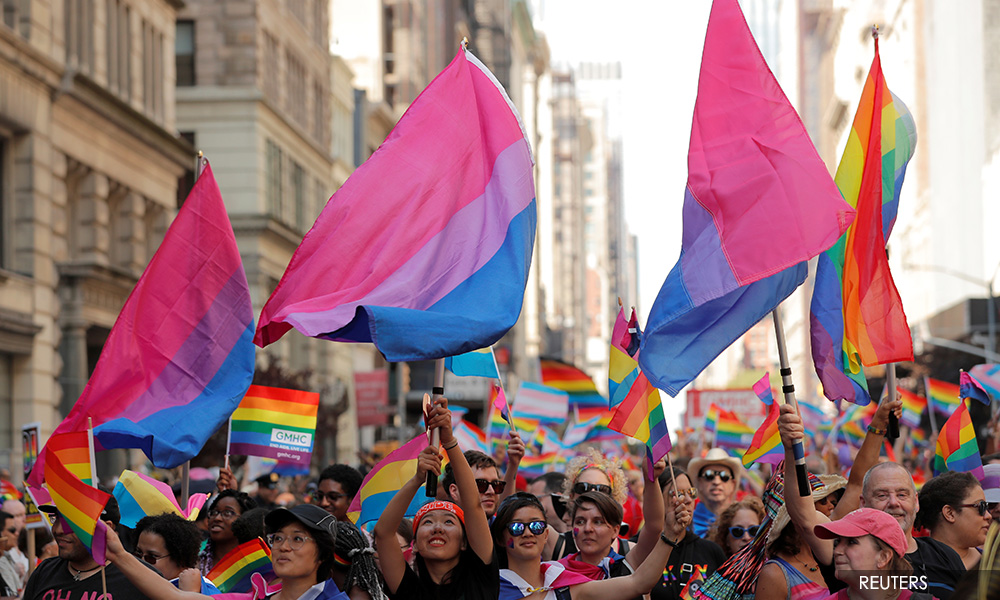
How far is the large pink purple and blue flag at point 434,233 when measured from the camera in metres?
7.36

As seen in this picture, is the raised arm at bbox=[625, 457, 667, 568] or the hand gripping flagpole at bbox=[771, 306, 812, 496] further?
the raised arm at bbox=[625, 457, 667, 568]

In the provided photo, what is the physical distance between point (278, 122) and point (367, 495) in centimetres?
3775

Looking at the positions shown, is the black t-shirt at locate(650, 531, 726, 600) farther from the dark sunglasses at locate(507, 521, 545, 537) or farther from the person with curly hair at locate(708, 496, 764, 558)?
the dark sunglasses at locate(507, 521, 545, 537)

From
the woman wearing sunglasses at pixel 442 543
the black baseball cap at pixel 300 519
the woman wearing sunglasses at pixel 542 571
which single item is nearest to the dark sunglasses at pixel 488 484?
the woman wearing sunglasses at pixel 542 571

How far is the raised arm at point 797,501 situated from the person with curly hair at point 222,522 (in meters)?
3.57

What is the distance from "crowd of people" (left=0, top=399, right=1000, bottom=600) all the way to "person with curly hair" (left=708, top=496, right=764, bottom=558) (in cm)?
48

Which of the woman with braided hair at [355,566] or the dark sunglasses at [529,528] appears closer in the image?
the woman with braided hair at [355,566]

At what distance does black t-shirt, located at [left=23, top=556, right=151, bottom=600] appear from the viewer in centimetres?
656

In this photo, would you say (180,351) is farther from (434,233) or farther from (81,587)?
(81,587)

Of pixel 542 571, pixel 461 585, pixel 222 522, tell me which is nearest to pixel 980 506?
pixel 542 571

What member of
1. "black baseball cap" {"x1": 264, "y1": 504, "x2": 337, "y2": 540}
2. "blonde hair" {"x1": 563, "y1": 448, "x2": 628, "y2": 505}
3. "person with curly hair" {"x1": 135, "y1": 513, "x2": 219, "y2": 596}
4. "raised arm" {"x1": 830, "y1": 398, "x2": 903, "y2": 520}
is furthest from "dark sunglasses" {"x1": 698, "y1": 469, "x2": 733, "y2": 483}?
"black baseball cap" {"x1": 264, "y1": 504, "x2": 337, "y2": 540}

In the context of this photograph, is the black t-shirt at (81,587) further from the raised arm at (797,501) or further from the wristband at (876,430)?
the wristband at (876,430)

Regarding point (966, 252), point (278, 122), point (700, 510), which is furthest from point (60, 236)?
point (966, 252)

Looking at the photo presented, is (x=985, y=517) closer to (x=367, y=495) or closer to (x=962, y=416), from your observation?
(x=962, y=416)
